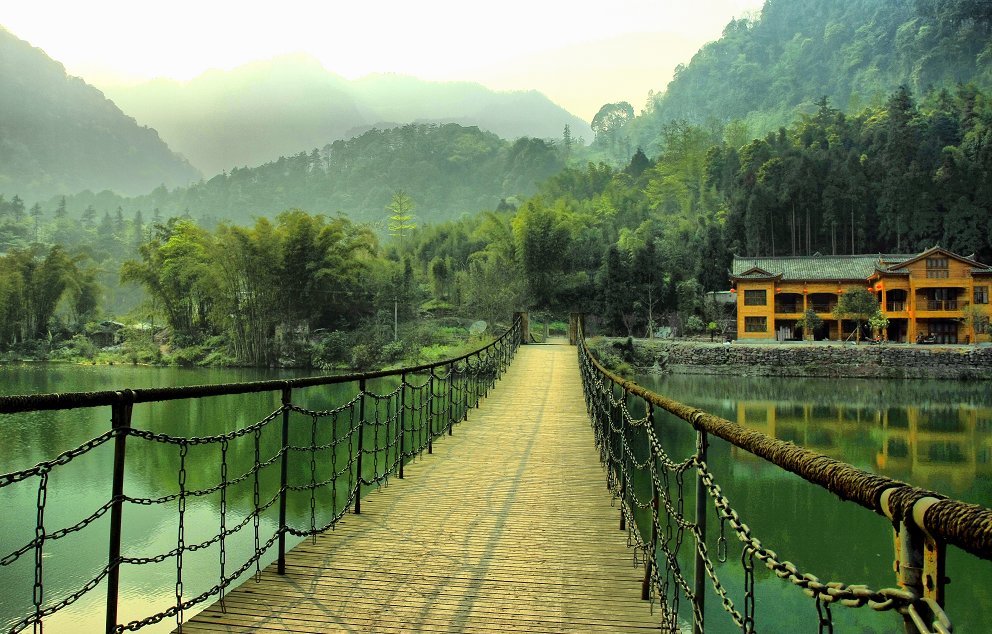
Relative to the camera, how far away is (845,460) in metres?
11.1

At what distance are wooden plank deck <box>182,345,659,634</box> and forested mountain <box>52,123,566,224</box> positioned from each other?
83460mm

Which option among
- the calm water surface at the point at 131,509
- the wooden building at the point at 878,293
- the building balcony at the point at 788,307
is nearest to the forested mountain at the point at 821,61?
the wooden building at the point at 878,293

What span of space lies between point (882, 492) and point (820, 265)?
34698 mm

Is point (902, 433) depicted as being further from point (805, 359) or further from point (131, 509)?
point (131, 509)

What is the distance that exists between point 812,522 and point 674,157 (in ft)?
157

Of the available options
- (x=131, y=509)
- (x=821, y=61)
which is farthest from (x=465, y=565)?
(x=821, y=61)

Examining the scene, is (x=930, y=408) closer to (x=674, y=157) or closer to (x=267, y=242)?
(x=267, y=242)

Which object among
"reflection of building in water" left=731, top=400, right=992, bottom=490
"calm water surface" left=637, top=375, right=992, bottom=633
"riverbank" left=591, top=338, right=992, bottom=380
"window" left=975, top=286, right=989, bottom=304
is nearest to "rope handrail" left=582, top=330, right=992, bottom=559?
"calm water surface" left=637, top=375, right=992, bottom=633

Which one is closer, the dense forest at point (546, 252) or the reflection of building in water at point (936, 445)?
the reflection of building in water at point (936, 445)

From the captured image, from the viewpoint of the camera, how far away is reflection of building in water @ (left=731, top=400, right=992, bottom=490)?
1152cm

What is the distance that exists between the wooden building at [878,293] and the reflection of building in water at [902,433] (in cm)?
1202

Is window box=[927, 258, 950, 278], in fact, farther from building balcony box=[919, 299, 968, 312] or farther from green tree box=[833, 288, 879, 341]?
green tree box=[833, 288, 879, 341]

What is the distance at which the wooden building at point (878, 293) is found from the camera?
28.5 meters

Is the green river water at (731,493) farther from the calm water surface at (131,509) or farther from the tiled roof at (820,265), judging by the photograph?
the tiled roof at (820,265)
